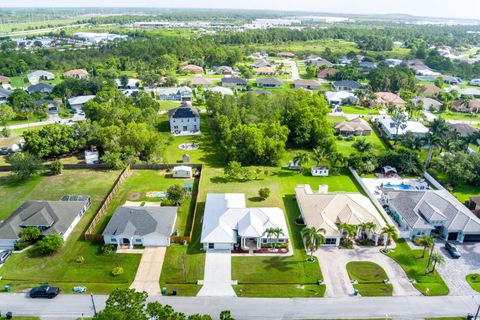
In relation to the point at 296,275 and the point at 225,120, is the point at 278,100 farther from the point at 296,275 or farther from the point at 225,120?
the point at 296,275

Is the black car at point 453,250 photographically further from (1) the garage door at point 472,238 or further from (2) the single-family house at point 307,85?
(2) the single-family house at point 307,85

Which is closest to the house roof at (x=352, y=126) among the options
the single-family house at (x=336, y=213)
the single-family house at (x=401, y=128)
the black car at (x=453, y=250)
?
the single-family house at (x=401, y=128)

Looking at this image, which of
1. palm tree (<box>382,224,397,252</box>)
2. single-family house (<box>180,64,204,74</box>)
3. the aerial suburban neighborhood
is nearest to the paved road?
the aerial suburban neighborhood

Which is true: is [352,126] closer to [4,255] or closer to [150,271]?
[150,271]

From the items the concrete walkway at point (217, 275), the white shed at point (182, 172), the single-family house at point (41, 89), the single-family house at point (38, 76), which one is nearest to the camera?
the concrete walkway at point (217, 275)

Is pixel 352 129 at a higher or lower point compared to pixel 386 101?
lower

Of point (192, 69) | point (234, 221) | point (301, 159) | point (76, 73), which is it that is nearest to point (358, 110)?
point (301, 159)

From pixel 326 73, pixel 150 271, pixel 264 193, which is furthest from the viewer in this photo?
pixel 326 73
